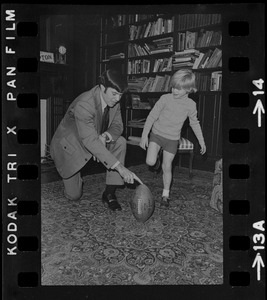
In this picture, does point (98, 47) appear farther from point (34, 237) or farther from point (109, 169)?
point (34, 237)

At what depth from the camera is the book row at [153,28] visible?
207 cm

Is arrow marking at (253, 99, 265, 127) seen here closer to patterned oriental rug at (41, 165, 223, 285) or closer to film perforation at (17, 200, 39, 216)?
patterned oriental rug at (41, 165, 223, 285)

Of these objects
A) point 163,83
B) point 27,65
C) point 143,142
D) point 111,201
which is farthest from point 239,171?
point 27,65

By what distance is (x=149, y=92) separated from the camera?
6.84 ft

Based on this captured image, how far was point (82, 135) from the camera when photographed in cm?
206

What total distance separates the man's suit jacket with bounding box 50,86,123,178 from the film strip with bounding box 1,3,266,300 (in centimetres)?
21

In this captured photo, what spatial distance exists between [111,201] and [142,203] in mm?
221

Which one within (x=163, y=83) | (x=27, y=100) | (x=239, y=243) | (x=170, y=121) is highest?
(x=163, y=83)

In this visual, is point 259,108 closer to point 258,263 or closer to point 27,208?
point 258,263

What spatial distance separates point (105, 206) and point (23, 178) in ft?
2.03

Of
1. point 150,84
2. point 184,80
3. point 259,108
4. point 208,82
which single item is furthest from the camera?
point 208,82

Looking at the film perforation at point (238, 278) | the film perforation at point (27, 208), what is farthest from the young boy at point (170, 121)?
the film perforation at point (27, 208)

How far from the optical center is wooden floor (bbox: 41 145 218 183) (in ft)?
6.46

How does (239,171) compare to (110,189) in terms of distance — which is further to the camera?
(110,189)
